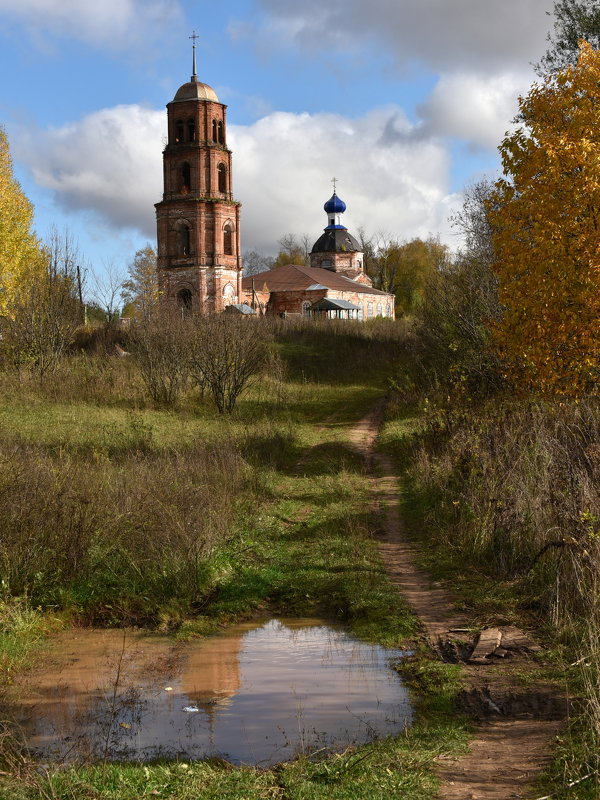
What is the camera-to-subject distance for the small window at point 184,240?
1844 inches

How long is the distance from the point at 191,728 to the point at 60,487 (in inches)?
150

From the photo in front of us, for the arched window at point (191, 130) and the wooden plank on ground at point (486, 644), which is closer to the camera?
the wooden plank on ground at point (486, 644)

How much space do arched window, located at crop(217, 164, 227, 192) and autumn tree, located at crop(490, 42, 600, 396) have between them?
36.2 m

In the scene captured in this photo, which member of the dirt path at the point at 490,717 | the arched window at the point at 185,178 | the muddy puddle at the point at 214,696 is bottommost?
the muddy puddle at the point at 214,696

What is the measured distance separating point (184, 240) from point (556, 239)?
125ft

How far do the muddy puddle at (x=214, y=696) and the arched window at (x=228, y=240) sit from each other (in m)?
41.7

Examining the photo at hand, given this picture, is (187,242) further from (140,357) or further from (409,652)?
(409,652)

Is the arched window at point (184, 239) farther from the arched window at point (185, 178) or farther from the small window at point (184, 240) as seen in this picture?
the arched window at point (185, 178)

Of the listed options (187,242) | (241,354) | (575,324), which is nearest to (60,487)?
(575,324)

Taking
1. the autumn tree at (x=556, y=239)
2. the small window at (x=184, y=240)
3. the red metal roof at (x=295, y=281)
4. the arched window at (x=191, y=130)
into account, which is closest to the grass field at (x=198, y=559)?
the autumn tree at (x=556, y=239)

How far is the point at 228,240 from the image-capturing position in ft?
156

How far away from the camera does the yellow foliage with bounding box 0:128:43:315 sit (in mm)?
27438

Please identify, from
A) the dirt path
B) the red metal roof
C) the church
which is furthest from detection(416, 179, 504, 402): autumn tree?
the red metal roof

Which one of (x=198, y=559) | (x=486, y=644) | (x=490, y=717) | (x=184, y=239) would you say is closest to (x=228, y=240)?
(x=184, y=239)
